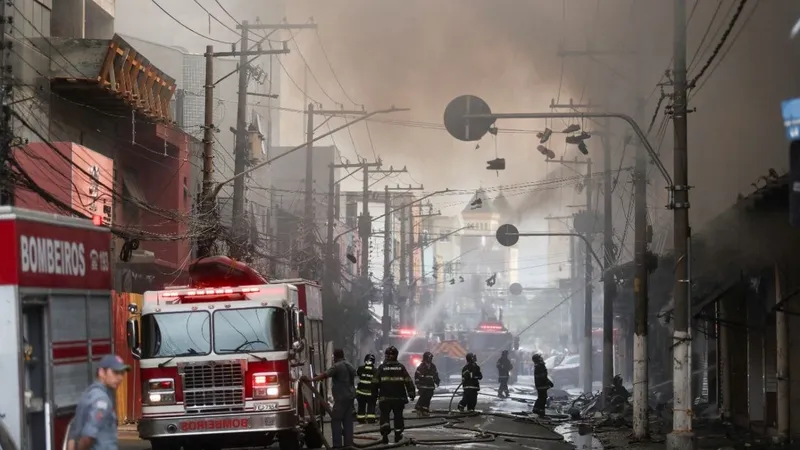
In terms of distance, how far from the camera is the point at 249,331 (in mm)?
15656

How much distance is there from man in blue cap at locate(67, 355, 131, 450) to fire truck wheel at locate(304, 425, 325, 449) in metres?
8.27

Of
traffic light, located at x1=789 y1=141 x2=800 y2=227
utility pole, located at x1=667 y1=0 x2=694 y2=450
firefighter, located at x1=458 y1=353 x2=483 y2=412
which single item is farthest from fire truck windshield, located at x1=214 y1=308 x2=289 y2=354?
firefighter, located at x1=458 y1=353 x2=483 y2=412

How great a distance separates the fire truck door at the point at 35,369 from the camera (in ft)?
32.0

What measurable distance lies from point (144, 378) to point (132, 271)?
1638 centimetres

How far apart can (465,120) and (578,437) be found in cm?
918

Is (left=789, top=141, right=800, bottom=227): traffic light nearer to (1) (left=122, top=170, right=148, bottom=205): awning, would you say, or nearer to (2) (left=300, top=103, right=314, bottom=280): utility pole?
(1) (left=122, top=170, right=148, bottom=205): awning

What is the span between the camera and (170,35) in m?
63.1

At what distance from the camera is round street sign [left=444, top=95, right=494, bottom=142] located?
54.5 feet

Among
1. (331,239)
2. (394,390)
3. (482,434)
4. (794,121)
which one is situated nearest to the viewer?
(794,121)

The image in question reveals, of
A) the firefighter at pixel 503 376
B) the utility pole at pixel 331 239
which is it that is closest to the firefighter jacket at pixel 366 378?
the firefighter at pixel 503 376

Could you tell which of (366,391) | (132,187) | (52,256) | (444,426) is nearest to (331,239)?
(132,187)

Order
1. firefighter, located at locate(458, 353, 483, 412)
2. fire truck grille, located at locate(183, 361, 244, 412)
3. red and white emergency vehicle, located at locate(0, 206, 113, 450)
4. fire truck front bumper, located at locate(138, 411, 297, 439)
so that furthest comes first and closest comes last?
1. firefighter, located at locate(458, 353, 483, 412)
2. fire truck grille, located at locate(183, 361, 244, 412)
3. fire truck front bumper, located at locate(138, 411, 297, 439)
4. red and white emergency vehicle, located at locate(0, 206, 113, 450)

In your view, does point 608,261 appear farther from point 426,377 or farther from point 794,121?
point 794,121

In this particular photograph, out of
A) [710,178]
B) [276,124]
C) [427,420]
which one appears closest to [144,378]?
[427,420]
